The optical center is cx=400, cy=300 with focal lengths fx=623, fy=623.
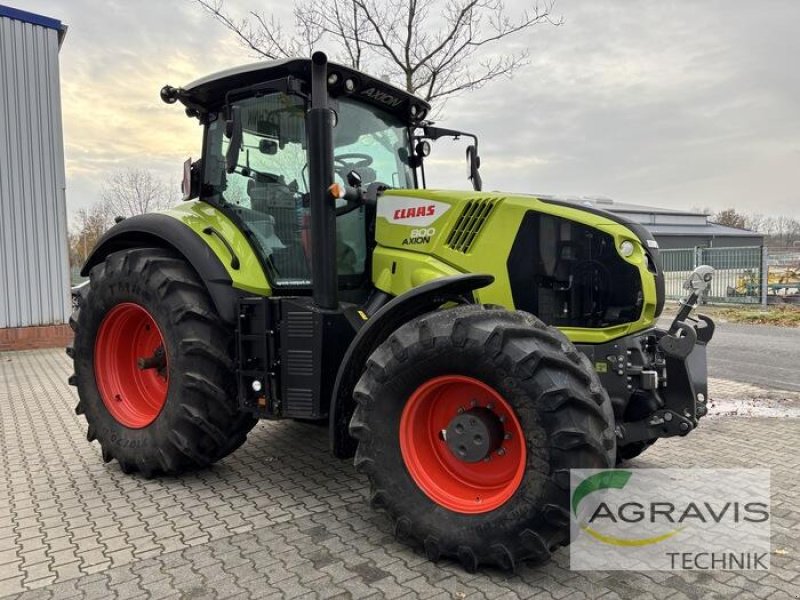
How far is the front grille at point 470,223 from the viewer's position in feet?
11.7

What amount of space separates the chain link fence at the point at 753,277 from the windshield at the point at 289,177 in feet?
47.3

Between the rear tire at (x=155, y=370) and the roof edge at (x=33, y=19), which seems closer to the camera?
the rear tire at (x=155, y=370)

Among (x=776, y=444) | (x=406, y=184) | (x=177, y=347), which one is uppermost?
(x=406, y=184)

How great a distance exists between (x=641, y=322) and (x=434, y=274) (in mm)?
1161

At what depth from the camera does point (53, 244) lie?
37.1 ft

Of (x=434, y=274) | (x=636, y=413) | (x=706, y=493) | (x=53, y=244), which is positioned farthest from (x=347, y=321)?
(x=53, y=244)

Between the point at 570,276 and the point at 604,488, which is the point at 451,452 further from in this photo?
the point at 570,276

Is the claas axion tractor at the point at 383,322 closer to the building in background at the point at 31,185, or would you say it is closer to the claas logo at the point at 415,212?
the claas logo at the point at 415,212

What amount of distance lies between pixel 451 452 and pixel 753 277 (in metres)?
17.3

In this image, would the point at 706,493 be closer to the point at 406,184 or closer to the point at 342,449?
the point at 342,449

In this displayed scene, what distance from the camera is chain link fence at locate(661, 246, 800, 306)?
56.0ft

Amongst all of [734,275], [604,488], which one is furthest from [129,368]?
[734,275]

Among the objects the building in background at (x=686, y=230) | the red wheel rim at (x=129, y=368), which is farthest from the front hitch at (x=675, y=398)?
the building in background at (x=686, y=230)

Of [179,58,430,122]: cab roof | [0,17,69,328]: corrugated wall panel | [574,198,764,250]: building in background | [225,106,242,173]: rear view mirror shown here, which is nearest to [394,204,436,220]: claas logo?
[179,58,430,122]: cab roof
